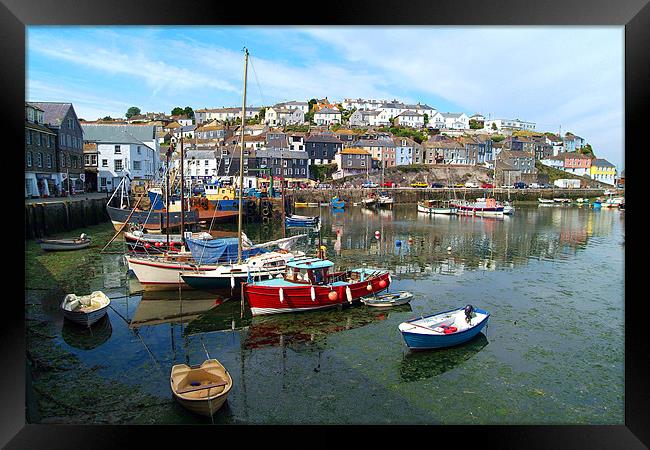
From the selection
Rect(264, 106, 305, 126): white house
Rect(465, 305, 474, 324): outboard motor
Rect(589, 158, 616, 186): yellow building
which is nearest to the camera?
Rect(465, 305, 474, 324): outboard motor

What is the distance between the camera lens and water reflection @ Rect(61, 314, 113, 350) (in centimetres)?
850

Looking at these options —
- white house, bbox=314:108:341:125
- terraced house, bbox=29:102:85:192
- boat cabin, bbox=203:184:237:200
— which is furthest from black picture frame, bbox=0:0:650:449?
white house, bbox=314:108:341:125

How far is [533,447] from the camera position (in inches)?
160

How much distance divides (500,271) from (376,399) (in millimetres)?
10747

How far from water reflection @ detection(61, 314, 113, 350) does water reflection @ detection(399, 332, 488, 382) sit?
5697mm

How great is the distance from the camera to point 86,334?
8.99 meters

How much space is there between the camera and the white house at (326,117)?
249ft

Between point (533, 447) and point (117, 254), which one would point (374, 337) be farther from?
point (117, 254)

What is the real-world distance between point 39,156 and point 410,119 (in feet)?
217

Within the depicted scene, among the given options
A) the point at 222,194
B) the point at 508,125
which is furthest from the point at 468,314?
the point at 508,125

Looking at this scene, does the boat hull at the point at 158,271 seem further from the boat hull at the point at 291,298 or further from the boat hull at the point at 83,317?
the boat hull at the point at 83,317

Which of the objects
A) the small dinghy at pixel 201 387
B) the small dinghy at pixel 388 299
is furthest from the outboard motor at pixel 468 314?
the small dinghy at pixel 201 387

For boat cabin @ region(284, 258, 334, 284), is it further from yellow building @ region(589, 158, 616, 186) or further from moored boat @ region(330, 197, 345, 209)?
yellow building @ region(589, 158, 616, 186)
